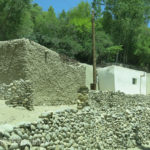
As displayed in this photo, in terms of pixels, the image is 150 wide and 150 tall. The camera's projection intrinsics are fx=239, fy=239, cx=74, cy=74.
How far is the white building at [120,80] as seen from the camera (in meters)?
20.5

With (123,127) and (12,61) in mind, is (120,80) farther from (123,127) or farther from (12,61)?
(123,127)

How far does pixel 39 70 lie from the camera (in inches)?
463

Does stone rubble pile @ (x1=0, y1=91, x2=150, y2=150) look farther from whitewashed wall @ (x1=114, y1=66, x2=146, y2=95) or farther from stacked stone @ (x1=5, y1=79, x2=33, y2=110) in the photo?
whitewashed wall @ (x1=114, y1=66, x2=146, y2=95)

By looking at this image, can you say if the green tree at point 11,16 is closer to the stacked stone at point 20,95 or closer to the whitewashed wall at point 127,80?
the whitewashed wall at point 127,80

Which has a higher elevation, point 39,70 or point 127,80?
point 39,70

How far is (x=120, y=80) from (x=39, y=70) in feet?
35.3

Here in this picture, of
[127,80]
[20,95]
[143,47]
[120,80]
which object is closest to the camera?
[20,95]

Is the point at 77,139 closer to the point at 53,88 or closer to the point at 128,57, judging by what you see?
the point at 53,88

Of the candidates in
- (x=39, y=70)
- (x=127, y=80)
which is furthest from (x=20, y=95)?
(x=127, y=80)

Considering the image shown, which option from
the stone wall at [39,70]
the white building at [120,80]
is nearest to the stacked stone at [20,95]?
the stone wall at [39,70]

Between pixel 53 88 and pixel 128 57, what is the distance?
→ 25614mm

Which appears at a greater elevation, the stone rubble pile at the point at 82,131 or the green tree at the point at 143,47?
the green tree at the point at 143,47

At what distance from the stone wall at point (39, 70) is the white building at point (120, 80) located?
23.2 feet

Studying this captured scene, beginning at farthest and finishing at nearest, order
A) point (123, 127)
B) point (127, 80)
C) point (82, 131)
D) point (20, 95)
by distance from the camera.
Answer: point (127, 80), point (20, 95), point (123, 127), point (82, 131)
